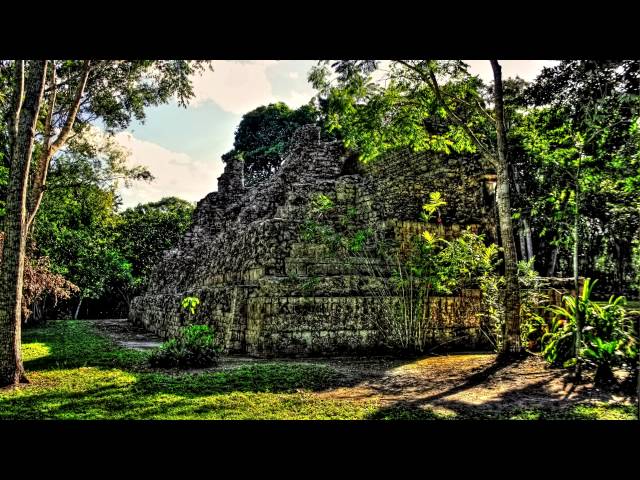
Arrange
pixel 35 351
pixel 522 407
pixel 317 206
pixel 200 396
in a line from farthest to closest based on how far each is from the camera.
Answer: pixel 317 206 < pixel 35 351 < pixel 200 396 < pixel 522 407

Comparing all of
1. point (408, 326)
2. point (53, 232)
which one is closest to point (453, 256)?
point (408, 326)

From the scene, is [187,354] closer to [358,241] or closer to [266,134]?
[358,241]

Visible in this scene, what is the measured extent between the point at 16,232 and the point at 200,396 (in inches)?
129

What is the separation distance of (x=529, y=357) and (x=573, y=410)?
7.70 feet

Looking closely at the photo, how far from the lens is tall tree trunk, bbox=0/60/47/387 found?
516cm

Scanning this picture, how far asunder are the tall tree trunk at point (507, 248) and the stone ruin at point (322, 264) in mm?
1542

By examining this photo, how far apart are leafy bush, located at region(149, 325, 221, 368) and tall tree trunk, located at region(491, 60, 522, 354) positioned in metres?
4.66

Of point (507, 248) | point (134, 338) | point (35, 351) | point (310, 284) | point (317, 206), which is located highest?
point (317, 206)

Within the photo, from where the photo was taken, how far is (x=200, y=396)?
4.52 m

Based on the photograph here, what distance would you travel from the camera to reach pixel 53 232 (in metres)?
17.1

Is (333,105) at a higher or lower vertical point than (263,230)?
higher

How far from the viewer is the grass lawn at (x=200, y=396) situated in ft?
12.6

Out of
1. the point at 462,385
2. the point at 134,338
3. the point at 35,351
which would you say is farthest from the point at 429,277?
the point at 134,338

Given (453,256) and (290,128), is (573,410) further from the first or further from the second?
(290,128)
